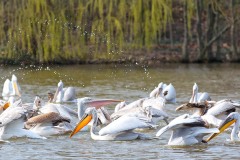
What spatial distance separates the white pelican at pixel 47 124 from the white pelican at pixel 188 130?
175 centimetres

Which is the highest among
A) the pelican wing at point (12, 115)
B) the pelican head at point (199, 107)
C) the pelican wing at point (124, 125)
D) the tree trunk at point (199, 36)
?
the pelican wing at point (12, 115)

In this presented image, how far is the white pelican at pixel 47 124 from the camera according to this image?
37.2 ft

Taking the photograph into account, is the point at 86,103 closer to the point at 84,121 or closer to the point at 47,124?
the point at 47,124

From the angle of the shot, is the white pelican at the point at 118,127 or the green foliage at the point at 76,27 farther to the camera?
the green foliage at the point at 76,27

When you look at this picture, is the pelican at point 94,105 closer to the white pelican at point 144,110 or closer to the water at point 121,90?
the white pelican at point 144,110

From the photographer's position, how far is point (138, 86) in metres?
19.0

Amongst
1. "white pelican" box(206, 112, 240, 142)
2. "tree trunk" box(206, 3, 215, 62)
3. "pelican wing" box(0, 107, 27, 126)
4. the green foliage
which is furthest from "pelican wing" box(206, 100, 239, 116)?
"tree trunk" box(206, 3, 215, 62)

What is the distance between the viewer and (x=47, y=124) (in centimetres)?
1147

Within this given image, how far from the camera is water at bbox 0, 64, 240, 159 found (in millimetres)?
9766

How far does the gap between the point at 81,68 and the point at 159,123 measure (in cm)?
1190

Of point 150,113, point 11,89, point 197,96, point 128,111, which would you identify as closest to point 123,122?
point 150,113

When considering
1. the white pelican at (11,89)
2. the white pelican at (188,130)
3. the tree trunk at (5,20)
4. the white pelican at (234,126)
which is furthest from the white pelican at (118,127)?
the tree trunk at (5,20)

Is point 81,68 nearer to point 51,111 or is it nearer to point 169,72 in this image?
point 169,72

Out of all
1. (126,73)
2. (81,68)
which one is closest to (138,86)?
(126,73)
